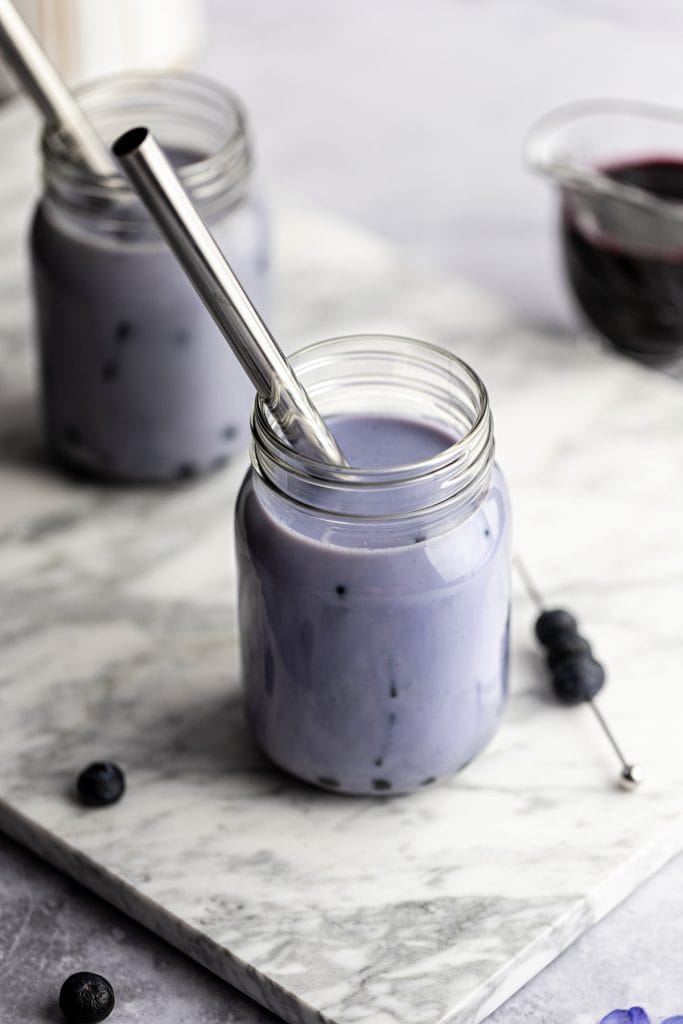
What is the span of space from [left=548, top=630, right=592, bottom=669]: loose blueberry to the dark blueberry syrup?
0.53 metres

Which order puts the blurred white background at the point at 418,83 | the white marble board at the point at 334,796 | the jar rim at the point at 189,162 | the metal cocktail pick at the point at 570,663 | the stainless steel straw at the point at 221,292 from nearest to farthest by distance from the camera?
the stainless steel straw at the point at 221,292 → the white marble board at the point at 334,796 → the metal cocktail pick at the point at 570,663 → the jar rim at the point at 189,162 → the blurred white background at the point at 418,83

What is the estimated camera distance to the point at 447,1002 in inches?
43.3

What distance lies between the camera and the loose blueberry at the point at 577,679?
4.28ft

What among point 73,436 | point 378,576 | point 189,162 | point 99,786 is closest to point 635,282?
point 189,162

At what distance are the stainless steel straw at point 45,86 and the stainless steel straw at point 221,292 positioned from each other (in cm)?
34

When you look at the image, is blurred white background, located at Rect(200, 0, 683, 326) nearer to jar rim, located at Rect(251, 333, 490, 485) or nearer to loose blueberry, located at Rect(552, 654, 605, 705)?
loose blueberry, located at Rect(552, 654, 605, 705)

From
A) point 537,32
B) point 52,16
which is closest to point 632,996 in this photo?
point 52,16

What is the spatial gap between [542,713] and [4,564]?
0.51 m

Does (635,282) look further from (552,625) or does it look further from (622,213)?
(552,625)

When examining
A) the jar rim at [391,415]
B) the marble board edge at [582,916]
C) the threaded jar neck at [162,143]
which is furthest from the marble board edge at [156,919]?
the threaded jar neck at [162,143]

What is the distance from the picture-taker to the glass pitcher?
169 centimetres

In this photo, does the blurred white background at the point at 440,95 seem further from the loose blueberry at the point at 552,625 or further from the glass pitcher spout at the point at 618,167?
Result: the loose blueberry at the point at 552,625

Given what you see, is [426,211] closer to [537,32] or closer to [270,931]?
[537,32]

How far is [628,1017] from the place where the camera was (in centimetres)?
112
